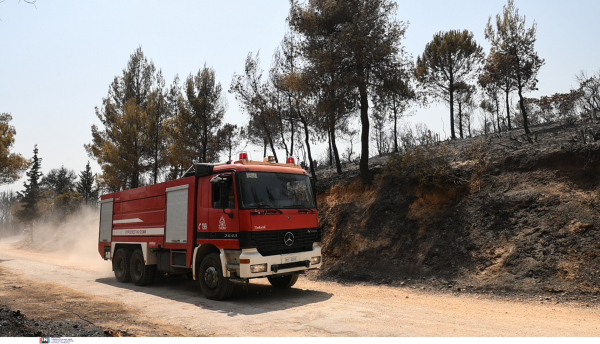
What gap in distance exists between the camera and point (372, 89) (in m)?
19.0

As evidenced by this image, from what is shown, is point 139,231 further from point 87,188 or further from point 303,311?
point 87,188

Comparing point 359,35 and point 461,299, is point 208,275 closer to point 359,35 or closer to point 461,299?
point 461,299

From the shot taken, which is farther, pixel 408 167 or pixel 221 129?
pixel 221 129

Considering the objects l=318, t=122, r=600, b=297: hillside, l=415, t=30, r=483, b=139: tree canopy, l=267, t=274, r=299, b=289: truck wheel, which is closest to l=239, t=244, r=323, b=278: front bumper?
l=267, t=274, r=299, b=289: truck wheel

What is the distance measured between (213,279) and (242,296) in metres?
1.09

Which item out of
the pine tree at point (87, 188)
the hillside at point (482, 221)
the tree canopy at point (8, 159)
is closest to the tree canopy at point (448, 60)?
the hillside at point (482, 221)

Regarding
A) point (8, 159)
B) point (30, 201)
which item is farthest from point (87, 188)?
point (8, 159)

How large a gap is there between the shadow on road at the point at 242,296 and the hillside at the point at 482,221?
322 cm

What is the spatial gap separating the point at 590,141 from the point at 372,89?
359 inches

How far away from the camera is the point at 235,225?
9266 mm

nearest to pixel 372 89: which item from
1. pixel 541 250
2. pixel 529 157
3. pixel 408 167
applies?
pixel 408 167

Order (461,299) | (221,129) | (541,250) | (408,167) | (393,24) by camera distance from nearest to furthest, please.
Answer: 1. (461,299)
2. (541,250)
3. (408,167)
4. (393,24)
5. (221,129)

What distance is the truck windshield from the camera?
9448 millimetres

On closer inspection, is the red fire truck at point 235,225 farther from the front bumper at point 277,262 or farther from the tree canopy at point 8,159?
the tree canopy at point 8,159
